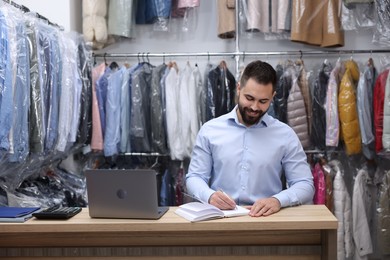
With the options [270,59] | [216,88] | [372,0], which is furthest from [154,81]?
[372,0]

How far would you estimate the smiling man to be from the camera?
2465mm

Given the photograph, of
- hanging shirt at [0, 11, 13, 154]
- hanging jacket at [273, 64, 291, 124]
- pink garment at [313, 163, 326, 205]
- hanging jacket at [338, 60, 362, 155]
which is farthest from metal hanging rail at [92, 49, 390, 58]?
hanging shirt at [0, 11, 13, 154]

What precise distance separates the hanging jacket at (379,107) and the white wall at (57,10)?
2.48 metres

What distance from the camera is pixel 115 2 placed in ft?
13.7

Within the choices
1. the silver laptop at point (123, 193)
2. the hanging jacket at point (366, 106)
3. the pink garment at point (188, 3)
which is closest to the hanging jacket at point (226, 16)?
the pink garment at point (188, 3)

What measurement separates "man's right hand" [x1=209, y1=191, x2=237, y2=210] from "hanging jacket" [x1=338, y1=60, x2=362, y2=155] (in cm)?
197

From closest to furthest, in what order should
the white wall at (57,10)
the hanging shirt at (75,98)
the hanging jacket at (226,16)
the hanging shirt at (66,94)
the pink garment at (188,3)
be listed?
the hanging shirt at (66,94) → the hanging shirt at (75,98) → the white wall at (57,10) → the hanging jacket at (226,16) → the pink garment at (188,3)

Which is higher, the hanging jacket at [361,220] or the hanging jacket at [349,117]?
the hanging jacket at [349,117]

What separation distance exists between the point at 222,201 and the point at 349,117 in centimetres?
204

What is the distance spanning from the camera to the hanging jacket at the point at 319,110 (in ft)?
12.8

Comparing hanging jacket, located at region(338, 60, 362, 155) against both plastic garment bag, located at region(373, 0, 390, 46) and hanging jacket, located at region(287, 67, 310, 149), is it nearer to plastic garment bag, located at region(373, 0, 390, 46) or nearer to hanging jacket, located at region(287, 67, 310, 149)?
hanging jacket, located at region(287, 67, 310, 149)

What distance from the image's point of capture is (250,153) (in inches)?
100

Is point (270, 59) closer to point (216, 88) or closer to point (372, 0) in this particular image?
point (216, 88)

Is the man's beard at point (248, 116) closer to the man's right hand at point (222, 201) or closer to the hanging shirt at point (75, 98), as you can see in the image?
the man's right hand at point (222, 201)
